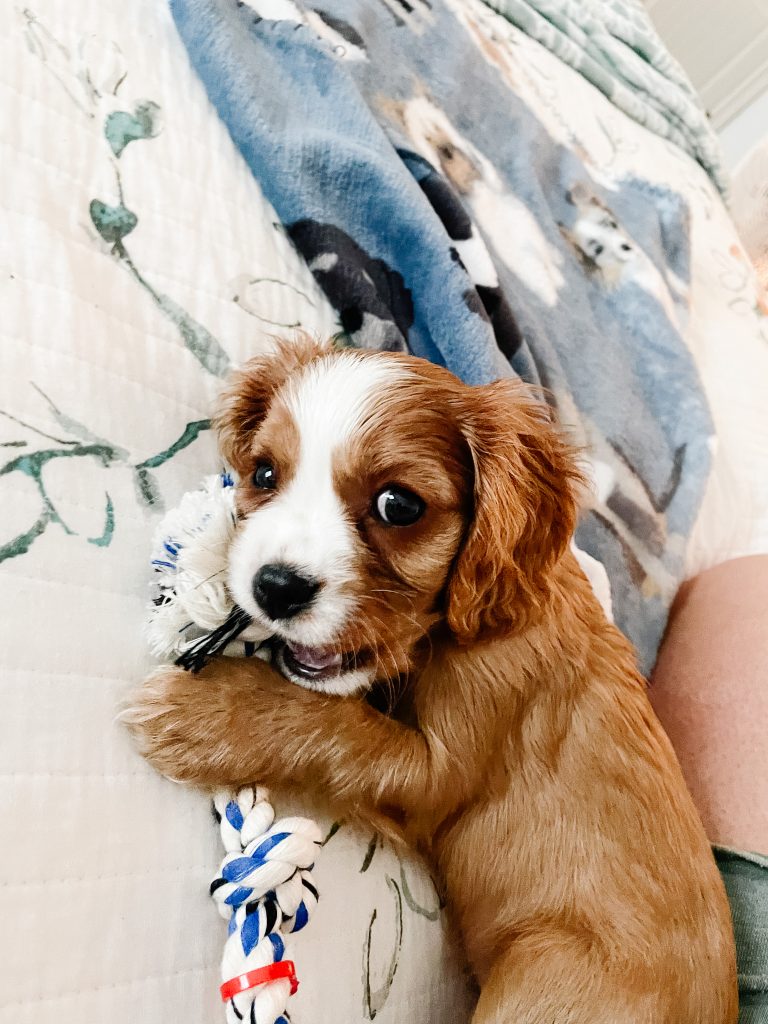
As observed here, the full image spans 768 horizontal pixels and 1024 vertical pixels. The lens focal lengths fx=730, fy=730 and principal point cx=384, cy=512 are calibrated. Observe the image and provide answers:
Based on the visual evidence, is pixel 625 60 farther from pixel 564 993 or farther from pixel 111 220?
pixel 564 993

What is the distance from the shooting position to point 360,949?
822 mm

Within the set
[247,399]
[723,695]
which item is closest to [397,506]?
[247,399]

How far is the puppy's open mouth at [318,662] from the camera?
938mm

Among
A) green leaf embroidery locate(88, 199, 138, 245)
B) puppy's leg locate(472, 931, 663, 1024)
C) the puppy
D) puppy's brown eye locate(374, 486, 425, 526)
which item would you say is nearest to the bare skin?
the puppy

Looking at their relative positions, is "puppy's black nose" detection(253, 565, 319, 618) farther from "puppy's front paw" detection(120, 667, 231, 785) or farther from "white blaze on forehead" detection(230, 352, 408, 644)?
"puppy's front paw" detection(120, 667, 231, 785)

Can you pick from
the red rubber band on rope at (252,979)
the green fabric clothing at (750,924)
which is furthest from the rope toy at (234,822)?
the green fabric clothing at (750,924)

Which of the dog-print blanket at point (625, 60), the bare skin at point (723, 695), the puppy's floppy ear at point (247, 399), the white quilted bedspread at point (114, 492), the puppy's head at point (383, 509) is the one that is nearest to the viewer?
the white quilted bedspread at point (114, 492)

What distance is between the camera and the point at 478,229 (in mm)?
1574

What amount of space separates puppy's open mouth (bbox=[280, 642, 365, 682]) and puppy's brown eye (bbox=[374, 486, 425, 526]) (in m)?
0.18

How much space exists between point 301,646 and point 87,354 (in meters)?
0.45

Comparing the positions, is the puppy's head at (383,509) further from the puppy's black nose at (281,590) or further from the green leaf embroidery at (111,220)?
the green leaf embroidery at (111,220)

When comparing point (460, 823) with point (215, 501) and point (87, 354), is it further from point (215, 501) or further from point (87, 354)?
point (87, 354)

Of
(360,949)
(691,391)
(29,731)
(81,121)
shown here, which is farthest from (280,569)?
(691,391)

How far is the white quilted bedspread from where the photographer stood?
66cm
